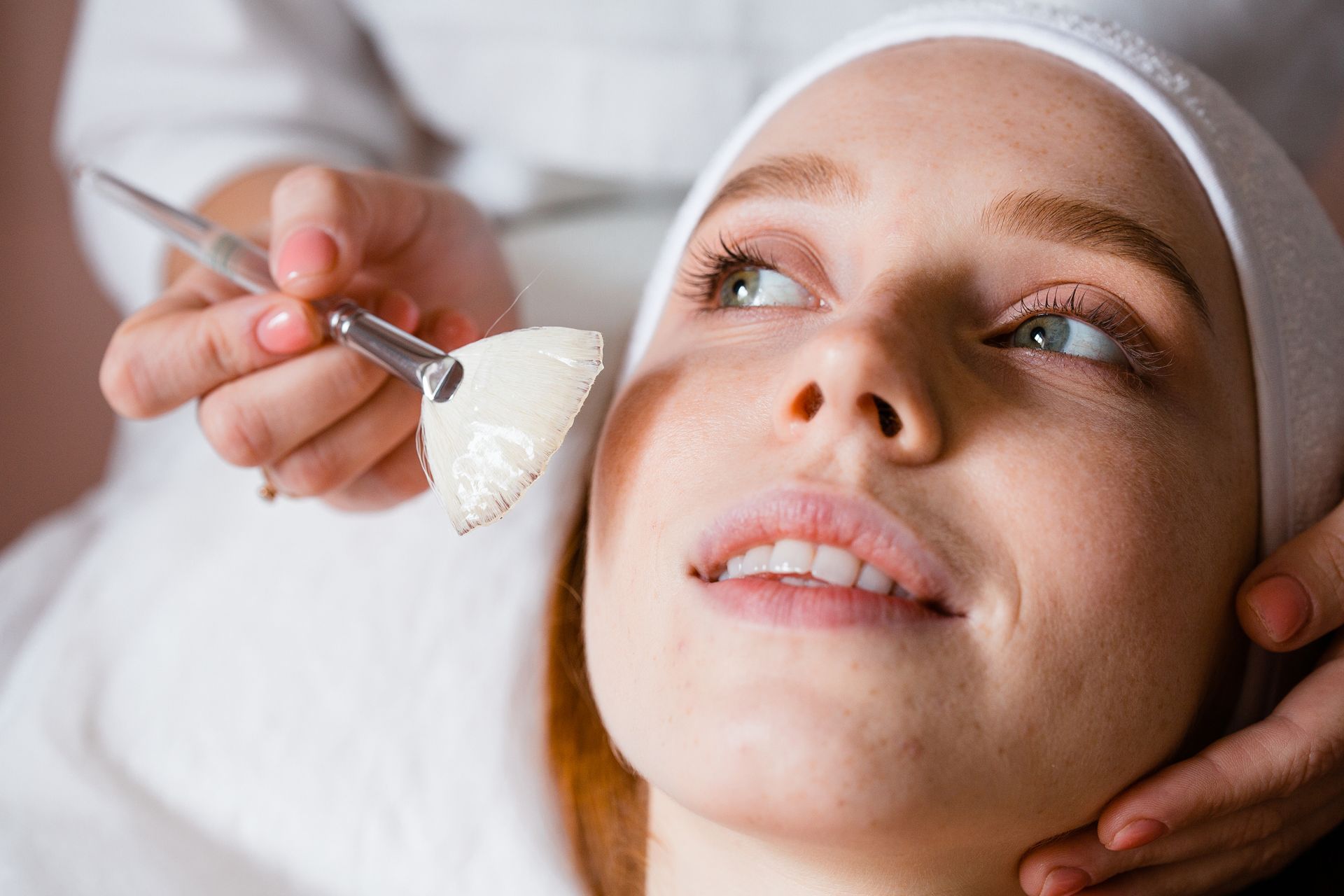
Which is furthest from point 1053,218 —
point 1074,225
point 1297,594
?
point 1297,594

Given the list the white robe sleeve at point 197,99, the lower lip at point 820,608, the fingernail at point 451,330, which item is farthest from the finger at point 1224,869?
the white robe sleeve at point 197,99

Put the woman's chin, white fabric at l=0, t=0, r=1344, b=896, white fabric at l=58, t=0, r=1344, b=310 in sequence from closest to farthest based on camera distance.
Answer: the woman's chin < white fabric at l=0, t=0, r=1344, b=896 < white fabric at l=58, t=0, r=1344, b=310

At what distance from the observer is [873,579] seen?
611mm

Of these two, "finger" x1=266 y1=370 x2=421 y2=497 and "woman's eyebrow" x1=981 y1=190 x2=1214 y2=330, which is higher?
"woman's eyebrow" x1=981 y1=190 x2=1214 y2=330

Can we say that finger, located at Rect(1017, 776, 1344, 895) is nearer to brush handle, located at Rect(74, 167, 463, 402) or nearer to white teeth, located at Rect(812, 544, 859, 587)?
white teeth, located at Rect(812, 544, 859, 587)

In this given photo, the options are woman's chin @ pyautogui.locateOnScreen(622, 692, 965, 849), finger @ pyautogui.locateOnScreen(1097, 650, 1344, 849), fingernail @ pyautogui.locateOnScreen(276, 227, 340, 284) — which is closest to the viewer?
woman's chin @ pyautogui.locateOnScreen(622, 692, 965, 849)

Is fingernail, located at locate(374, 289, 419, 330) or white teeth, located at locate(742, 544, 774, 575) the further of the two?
fingernail, located at locate(374, 289, 419, 330)

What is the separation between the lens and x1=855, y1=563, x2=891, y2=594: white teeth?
61 cm

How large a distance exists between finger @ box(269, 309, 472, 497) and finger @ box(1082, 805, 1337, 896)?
613mm

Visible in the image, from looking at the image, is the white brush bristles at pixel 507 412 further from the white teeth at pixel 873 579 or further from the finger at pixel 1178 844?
the finger at pixel 1178 844

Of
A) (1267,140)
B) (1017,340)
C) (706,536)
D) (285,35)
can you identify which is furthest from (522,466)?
(285,35)

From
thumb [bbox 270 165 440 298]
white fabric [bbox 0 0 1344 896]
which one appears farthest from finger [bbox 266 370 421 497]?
white fabric [bbox 0 0 1344 896]

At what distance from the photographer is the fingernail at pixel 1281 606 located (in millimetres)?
703

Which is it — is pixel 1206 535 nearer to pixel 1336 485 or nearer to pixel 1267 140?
pixel 1336 485
